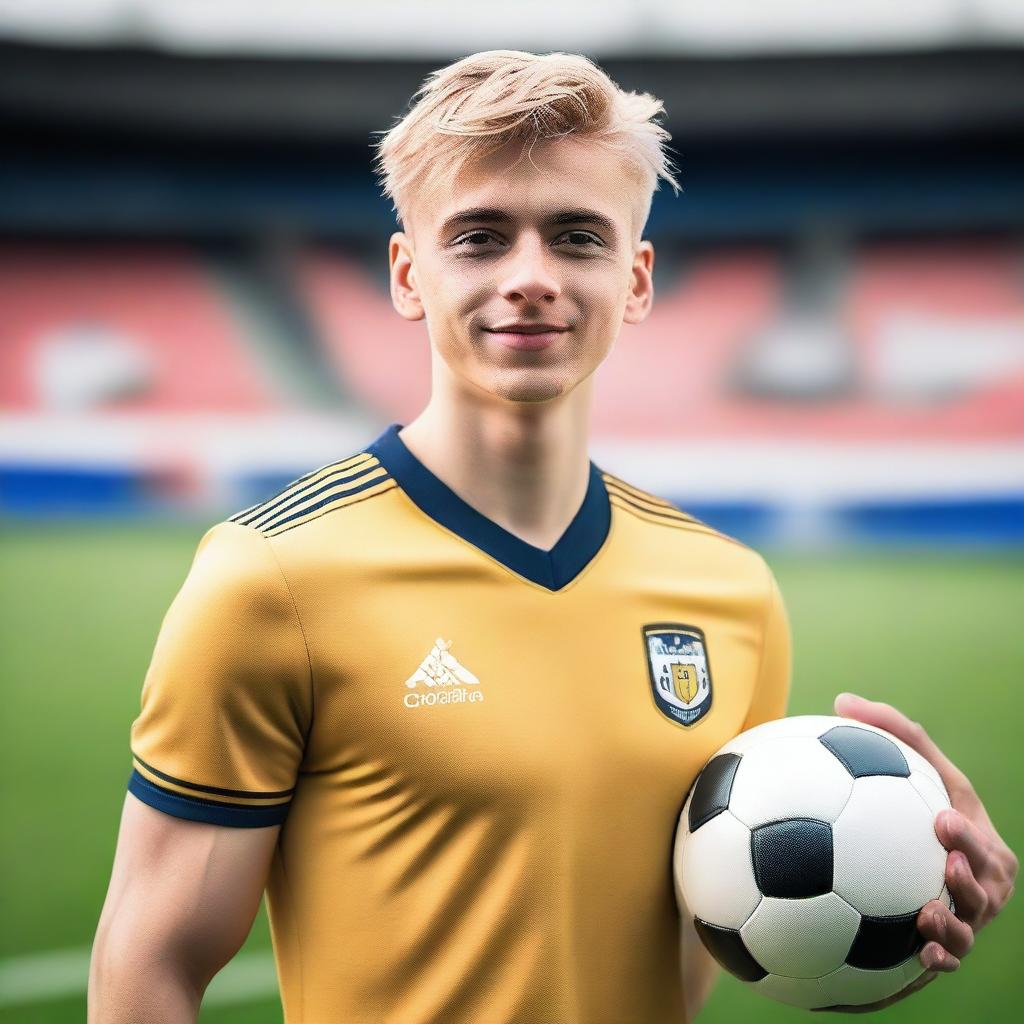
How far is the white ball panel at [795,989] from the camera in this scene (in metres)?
1.82

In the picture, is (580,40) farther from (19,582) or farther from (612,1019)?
(612,1019)

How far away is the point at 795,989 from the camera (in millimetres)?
1840

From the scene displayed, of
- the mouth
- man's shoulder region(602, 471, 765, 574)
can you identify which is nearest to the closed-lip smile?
the mouth

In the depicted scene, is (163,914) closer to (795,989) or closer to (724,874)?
(724,874)

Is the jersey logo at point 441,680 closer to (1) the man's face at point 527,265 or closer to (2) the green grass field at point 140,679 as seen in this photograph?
(1) the man's face at point 527,265

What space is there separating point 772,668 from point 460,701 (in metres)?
0.64

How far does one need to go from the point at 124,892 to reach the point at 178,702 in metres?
0.27

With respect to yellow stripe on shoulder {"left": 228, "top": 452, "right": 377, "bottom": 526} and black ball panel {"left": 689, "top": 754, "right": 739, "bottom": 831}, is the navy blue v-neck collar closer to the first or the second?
yellow stripe on shoulder {"left": 228, "top": 452, "right": 377, "bottom": 526}

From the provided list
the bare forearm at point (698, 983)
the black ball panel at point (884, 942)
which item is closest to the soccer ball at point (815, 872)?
the black ball panel at point (884, 942)

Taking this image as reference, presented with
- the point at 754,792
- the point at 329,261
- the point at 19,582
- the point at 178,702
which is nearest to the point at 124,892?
the point at 178,702

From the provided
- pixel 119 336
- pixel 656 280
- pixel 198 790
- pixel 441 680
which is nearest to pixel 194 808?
pixel 198 790

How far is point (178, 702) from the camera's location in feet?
5.41

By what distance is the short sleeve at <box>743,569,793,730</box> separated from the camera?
2.11 m

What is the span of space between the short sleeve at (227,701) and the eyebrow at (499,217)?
56cm
